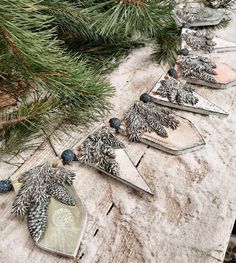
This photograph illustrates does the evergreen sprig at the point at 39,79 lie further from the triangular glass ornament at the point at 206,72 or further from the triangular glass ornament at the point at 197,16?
the triangular glass ornament at the point at 197,16

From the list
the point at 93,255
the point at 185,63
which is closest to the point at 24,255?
the point at 93,255

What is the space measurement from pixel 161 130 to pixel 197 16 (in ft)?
2.12

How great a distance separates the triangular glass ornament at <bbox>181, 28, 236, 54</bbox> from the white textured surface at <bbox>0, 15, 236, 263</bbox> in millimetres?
352

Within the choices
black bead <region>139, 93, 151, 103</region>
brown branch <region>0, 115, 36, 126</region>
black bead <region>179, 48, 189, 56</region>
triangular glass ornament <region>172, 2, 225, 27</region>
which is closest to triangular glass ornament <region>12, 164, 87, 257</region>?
brown branch <region>0, 115, 36, 126</region>

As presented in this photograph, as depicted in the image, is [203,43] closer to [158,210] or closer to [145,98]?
[145,98]

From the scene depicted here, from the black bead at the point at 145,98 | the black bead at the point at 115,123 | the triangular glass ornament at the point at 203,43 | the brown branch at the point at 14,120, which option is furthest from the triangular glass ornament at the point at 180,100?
the brown branch at the point at 14,120

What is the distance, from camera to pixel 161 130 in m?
0.88

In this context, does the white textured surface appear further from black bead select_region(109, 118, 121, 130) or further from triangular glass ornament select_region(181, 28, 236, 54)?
triangular glass ornament select_region(181, 28, 236, 54)

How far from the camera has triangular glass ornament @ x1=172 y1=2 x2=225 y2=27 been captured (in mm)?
1327

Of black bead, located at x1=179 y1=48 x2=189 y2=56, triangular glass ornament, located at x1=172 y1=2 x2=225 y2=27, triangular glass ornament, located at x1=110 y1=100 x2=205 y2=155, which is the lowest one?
triangular glass ornament, located at x1=110 y1=100 x2=205 y2=155

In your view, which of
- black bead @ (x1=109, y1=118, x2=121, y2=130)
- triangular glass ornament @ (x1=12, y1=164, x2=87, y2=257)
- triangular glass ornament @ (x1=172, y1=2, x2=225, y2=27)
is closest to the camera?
triangular glass ornament @ (x1=12, y1=164, x2=87, y2=257)

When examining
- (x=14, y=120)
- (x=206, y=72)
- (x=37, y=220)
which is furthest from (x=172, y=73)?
(x=37, y=220)

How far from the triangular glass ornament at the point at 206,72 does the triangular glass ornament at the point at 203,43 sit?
9 cm

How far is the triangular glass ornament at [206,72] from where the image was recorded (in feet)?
3.50
